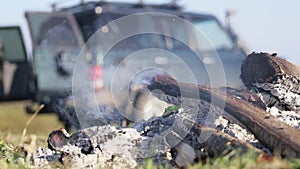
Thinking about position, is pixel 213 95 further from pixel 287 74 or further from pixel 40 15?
pixel 40 15

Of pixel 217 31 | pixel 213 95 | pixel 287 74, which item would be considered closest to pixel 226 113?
pixel 213 95

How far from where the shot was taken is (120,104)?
6516 mm

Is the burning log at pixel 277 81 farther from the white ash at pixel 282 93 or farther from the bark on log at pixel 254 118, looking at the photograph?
the bark on log at pixel 254 118

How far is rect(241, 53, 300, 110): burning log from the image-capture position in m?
5.22

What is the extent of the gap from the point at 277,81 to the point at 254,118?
1128 mm

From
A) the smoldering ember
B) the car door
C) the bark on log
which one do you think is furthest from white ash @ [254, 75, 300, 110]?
the car door

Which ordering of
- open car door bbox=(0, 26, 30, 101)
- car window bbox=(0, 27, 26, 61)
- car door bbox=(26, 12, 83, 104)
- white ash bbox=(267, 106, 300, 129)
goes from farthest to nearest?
car window bbox=(0, 27, 26, 61)
open car door bbox=(0, 26, 30, 101)
car door bbox=(26, 12, 83, 104)
white ash bbox=(267, 106, 300, 129)

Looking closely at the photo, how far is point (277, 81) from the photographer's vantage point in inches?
207

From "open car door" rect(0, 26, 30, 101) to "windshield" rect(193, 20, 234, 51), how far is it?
2.59 meters

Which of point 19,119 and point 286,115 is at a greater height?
point 286,115

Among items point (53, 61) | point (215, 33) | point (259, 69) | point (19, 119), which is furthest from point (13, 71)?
point (259, 69)

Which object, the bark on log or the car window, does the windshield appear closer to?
the car window

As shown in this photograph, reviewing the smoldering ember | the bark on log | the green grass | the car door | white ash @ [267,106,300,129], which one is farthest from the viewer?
the green grass

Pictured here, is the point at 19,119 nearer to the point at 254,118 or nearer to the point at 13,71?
the point at 13,71
